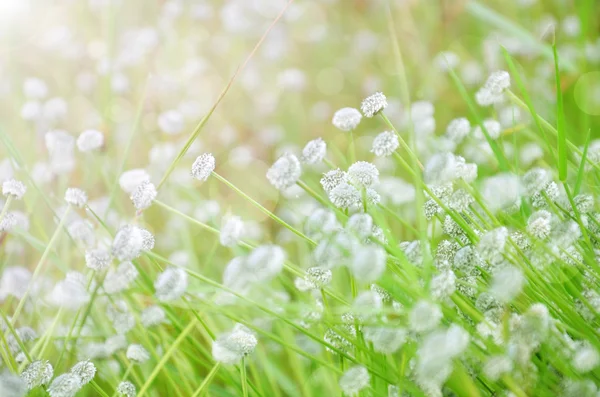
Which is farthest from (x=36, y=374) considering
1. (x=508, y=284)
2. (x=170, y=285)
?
(x=508, y=284)

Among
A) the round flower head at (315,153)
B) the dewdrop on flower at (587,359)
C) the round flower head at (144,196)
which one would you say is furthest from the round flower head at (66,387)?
the dewdrop on flower at (587,359)

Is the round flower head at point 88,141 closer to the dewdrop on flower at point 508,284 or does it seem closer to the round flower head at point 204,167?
the round flower head at point 204,167

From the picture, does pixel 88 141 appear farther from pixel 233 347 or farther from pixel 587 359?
pixel 587 359

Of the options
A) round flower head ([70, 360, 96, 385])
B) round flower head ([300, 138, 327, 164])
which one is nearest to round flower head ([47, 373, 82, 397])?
round flower head ([70, 360, 96, 385])

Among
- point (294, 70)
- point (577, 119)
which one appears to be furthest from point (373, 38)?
point (577, 119)

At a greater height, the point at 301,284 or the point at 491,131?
the point at 491,131

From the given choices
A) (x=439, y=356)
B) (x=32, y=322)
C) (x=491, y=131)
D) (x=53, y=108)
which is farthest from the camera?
(x=53, y=108)

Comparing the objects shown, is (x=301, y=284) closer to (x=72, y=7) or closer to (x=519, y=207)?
(x=519, y=207)
